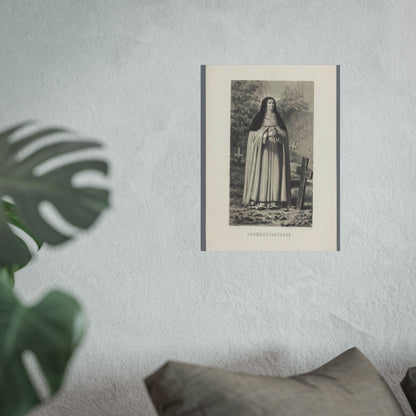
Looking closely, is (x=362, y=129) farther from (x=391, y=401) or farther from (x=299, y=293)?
(x=391, y=401)

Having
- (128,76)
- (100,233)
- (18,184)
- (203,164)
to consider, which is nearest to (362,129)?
(203,164)

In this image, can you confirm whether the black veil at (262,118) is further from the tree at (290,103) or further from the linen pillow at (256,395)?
the linen pillow at (256,395)

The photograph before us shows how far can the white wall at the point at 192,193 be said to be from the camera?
1193 mm

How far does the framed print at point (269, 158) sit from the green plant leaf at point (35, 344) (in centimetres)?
76

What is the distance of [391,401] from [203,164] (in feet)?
2.49

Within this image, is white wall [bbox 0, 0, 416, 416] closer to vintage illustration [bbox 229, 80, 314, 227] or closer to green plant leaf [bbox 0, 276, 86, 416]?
vintage illustration [bbox 229, 80, 314, 227]

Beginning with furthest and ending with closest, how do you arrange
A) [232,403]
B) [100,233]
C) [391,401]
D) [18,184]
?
[100,233] → [391,401] → [232,403] → [18,184]

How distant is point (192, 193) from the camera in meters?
1.20

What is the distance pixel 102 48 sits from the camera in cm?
120

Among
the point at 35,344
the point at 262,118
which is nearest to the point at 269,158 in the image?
the point at 262,118

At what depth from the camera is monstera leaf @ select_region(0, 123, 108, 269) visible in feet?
1.65

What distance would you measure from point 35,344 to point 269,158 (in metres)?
0.91

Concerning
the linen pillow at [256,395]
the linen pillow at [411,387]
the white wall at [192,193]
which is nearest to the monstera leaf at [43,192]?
the linen pillow at [256,395]

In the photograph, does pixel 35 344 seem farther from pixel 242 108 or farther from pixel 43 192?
pixel 242 108
